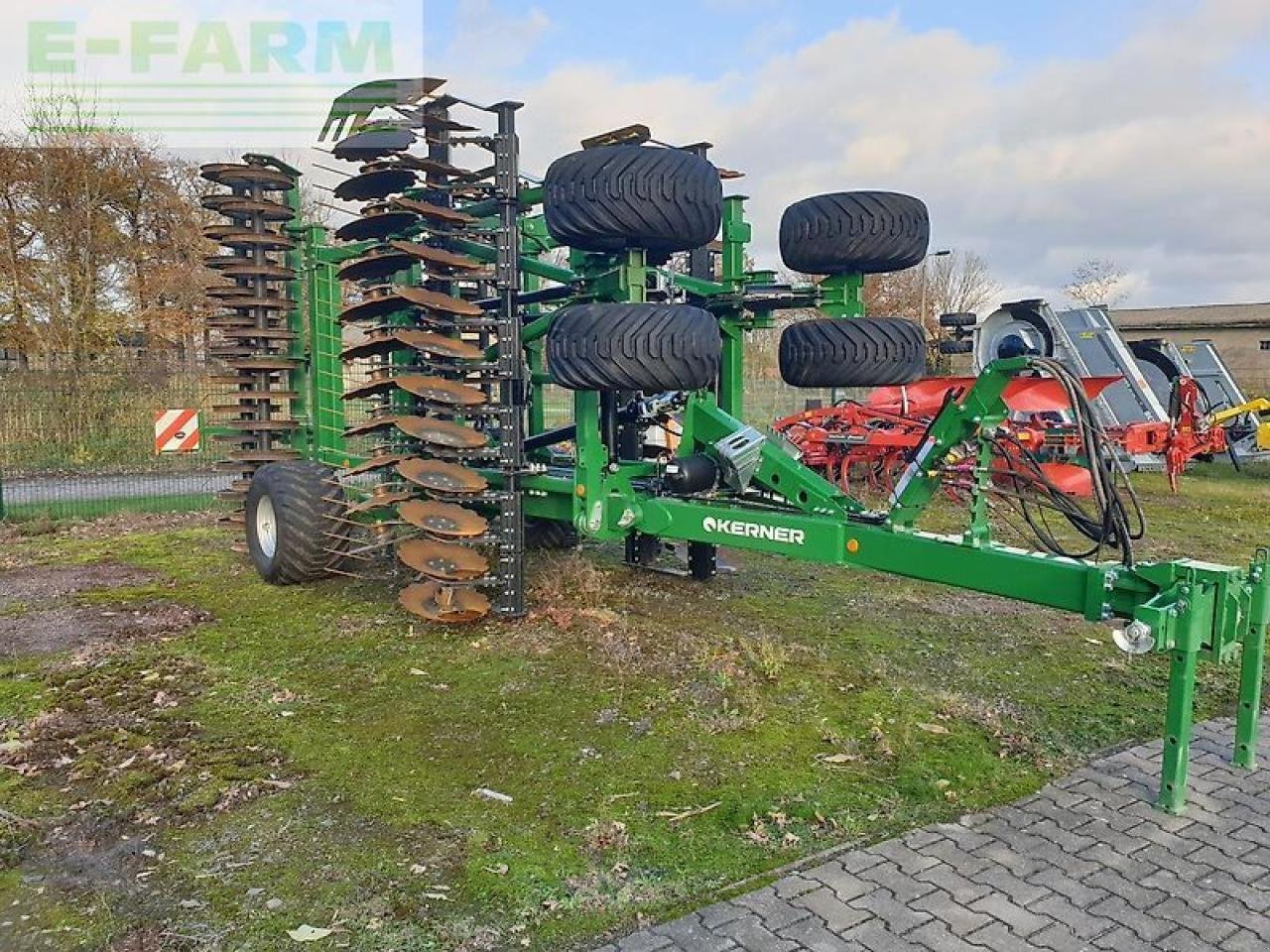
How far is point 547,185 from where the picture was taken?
5.06m

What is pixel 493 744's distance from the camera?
4.02 m

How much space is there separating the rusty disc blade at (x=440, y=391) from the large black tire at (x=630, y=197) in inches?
42.2

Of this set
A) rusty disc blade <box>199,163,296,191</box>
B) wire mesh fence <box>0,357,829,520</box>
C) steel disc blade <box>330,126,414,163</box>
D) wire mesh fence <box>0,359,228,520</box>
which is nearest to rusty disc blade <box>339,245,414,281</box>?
steel disc blade <box>330,126,414,163</box>

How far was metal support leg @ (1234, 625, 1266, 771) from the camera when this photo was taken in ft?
11.7

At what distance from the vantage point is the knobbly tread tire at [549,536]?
780 cm

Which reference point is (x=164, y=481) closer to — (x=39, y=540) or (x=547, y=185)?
(x=39, y=540)

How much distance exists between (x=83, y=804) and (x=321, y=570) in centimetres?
334

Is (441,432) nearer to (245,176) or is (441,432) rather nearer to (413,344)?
(413,344)

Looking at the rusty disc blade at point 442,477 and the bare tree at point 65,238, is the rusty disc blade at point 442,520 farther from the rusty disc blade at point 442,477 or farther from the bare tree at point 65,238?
the bare tree at point 65,238

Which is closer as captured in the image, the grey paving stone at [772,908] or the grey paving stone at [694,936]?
the grey paving stone at [694,936]

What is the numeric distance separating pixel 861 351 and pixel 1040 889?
125 inches

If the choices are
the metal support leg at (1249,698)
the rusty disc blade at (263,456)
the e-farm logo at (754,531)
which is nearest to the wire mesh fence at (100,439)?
the rusty disc blade at (263,456)

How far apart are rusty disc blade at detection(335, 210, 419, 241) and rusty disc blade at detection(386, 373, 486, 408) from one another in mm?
1009

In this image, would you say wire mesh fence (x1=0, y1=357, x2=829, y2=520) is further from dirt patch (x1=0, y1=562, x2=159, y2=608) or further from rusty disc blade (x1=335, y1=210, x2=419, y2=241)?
rusty disc blade (x1=335, y1=210, x2=419, y2=241)
